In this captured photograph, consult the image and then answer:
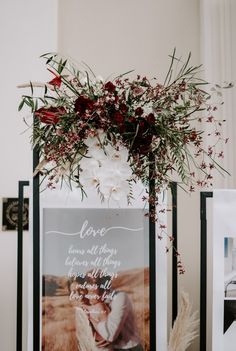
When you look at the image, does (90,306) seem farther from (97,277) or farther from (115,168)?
(115,168)

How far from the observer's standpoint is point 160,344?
1.06 metres

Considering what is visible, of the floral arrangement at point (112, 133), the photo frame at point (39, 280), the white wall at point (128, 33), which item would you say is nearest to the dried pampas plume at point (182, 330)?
the photo frame at point (39, 280)

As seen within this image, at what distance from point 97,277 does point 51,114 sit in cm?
48

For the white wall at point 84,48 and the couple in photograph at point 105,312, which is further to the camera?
the white wall at point 84,48

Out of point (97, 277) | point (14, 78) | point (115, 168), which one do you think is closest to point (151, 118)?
point (115, 168)

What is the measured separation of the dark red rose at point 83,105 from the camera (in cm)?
92

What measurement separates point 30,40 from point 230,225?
1.12 m

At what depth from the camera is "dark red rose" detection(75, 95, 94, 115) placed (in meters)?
Result: 0.92

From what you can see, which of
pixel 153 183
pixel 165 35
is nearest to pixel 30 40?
pixel 165 35

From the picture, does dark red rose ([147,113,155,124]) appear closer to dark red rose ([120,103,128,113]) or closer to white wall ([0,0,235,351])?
dark red rose ([120,103,128,113])

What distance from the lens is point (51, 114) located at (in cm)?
95

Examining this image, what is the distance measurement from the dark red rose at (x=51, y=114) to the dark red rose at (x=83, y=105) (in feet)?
0.16

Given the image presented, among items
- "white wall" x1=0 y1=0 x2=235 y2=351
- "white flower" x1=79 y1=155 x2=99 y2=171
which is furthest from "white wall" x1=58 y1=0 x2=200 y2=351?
"white flower" x1=79 y1=155 x2=99 y2=171

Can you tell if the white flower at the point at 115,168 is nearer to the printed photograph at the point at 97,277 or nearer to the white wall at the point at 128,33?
the printed photograph at the point at 97,277
